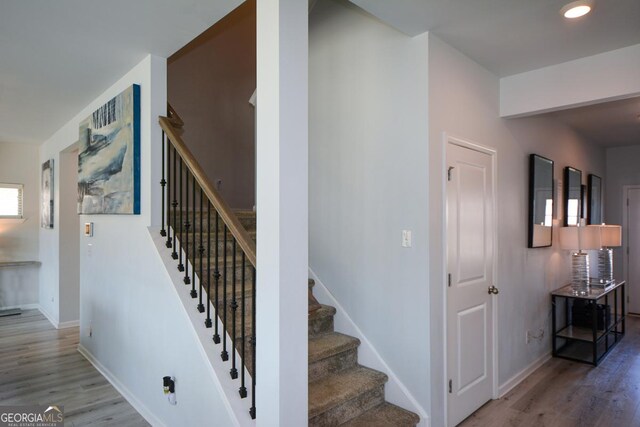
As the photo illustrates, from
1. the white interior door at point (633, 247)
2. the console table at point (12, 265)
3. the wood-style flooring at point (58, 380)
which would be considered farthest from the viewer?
the white interior door at point (633, 247)

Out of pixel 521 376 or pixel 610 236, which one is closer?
pixel 521 376

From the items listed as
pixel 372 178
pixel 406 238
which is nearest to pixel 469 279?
pixel 406 238

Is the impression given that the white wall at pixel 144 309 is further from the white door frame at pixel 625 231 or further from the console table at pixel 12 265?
the white door frame at pixel 625 231

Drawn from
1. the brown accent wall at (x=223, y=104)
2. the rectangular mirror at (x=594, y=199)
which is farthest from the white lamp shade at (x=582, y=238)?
the brown accent wall at (x=223, y=104)

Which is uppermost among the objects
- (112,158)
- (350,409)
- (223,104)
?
(223,104)

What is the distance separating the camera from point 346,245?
9.61 feet

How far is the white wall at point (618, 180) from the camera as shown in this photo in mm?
5938

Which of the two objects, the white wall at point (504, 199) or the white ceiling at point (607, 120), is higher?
the white ceiling at point (607, 120)

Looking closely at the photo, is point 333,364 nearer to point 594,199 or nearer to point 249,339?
point 249,339

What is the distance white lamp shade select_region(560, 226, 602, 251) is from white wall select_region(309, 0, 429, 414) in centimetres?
261

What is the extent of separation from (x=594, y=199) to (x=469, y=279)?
3.84 meters

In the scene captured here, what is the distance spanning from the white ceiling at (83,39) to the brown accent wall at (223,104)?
1079 millimetres

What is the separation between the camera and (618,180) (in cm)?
604

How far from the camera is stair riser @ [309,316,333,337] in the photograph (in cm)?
286
